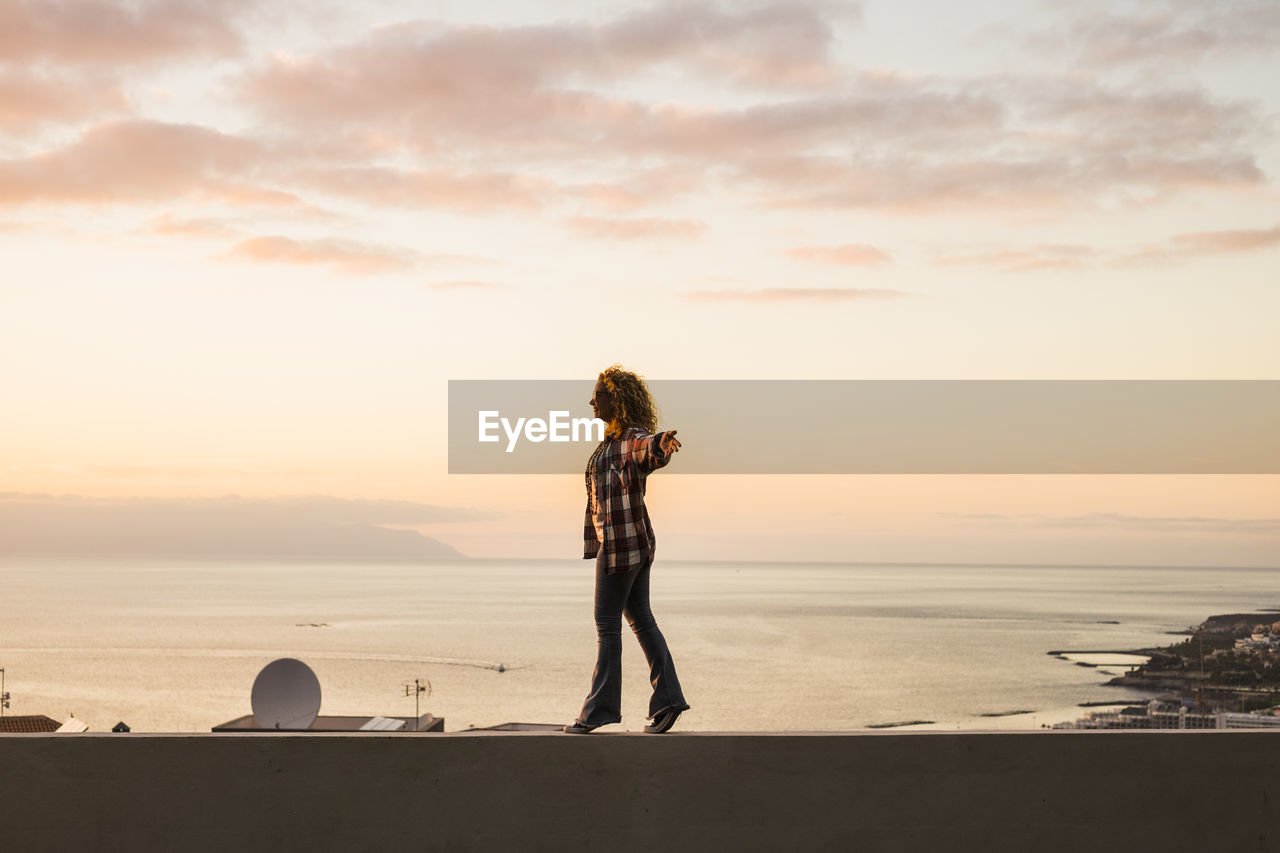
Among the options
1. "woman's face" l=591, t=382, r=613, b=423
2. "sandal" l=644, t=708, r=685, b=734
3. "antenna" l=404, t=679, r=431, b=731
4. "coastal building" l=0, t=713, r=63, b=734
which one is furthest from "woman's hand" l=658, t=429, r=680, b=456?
"coastal building" l=0, t=713, r=63, b=734

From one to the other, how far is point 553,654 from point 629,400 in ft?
299

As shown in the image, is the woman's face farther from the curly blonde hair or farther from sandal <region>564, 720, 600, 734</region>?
sandal <region>564, 720, 600, 734</region>

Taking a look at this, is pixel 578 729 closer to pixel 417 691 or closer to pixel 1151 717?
pixel 417 691

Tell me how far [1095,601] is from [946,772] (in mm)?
182904

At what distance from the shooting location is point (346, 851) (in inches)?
134

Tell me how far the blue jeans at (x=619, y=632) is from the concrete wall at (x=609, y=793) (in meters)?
0.45

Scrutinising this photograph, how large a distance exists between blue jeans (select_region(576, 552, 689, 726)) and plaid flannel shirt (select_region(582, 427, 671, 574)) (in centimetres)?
6

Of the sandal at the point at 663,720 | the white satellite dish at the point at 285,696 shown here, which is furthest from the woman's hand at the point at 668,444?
the white satellite dish at the point at 285,696

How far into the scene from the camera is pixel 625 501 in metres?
4.00

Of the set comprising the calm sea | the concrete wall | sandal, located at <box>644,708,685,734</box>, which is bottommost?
Answer: the calm sea

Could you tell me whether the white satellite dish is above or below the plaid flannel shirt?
below

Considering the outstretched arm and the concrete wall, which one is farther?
the outstretched arm

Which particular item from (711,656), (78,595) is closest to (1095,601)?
(711,656)

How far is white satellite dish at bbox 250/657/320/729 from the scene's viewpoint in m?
14.3
